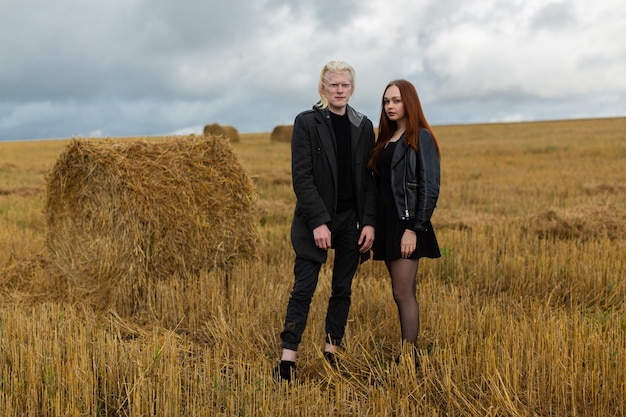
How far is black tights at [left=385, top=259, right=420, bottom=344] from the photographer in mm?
4191

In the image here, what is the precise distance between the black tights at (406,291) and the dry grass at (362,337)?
238 mm

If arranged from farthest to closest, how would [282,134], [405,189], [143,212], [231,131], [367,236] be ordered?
[282,134], [231,131], [143,212], [367,236], [405,189]

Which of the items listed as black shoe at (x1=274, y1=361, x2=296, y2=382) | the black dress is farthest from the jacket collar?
black shoe at (x1=274, y1=361, x2=296, y2=382)

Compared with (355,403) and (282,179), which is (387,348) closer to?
(355,403)

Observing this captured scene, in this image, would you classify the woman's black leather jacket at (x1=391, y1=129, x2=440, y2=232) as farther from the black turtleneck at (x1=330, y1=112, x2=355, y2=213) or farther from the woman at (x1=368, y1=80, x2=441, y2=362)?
the black turtleneck at (x1=330, y1=112, x2=355, y2=213)

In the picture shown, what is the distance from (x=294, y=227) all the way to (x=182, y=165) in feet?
9.48

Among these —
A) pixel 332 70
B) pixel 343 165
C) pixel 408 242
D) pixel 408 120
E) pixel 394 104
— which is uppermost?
pixel 332 70

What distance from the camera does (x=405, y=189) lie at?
13.3 feet

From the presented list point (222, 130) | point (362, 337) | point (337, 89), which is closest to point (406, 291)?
point (362, 337)

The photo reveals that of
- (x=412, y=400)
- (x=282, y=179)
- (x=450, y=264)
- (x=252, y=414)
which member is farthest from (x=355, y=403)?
(x=282, y=179)

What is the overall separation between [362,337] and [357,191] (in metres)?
1.23

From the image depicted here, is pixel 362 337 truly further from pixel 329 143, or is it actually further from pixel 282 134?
pixel 282 134

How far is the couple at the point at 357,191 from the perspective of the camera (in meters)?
4.07

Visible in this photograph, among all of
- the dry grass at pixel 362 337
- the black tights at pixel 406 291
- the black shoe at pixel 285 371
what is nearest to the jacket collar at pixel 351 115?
the black tights at pixel 406 291
